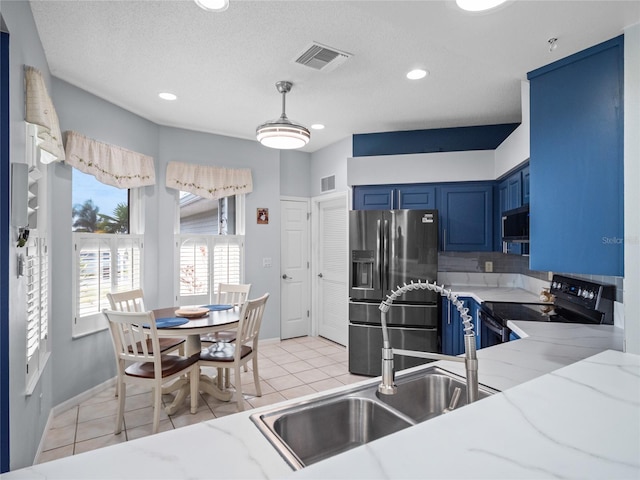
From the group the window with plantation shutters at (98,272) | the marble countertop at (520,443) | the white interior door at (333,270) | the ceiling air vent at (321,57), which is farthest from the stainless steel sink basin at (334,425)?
the white interior door at (333,270)

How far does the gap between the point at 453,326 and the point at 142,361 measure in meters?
2.72

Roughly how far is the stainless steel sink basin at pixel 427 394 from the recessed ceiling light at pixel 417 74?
7.73ft

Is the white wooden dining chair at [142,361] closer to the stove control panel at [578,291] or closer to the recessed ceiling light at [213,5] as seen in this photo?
the recessed ceiling light at [213,5]

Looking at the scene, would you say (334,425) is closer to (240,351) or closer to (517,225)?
(240,351)

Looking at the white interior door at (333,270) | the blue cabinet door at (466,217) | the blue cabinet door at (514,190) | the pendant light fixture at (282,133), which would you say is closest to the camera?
the pendant light fixture at (282,133)

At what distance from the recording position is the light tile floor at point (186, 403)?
263 centimetres

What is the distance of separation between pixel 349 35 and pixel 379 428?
227 cm

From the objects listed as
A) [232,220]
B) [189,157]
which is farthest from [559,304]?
[189,157]

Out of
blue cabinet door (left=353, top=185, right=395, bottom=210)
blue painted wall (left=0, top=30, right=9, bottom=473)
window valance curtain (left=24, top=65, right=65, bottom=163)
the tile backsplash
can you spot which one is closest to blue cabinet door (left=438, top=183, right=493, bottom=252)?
the tile backsplash

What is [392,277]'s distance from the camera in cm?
369

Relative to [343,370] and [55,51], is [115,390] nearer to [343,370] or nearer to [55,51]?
[343,370]

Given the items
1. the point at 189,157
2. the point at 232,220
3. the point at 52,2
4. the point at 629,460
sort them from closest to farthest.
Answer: the point at 629,460 < the point at 52,2 < the point at 189,157 < the point at 232,220

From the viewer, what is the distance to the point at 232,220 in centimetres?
486

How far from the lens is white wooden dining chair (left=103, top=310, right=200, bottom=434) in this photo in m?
2.61
